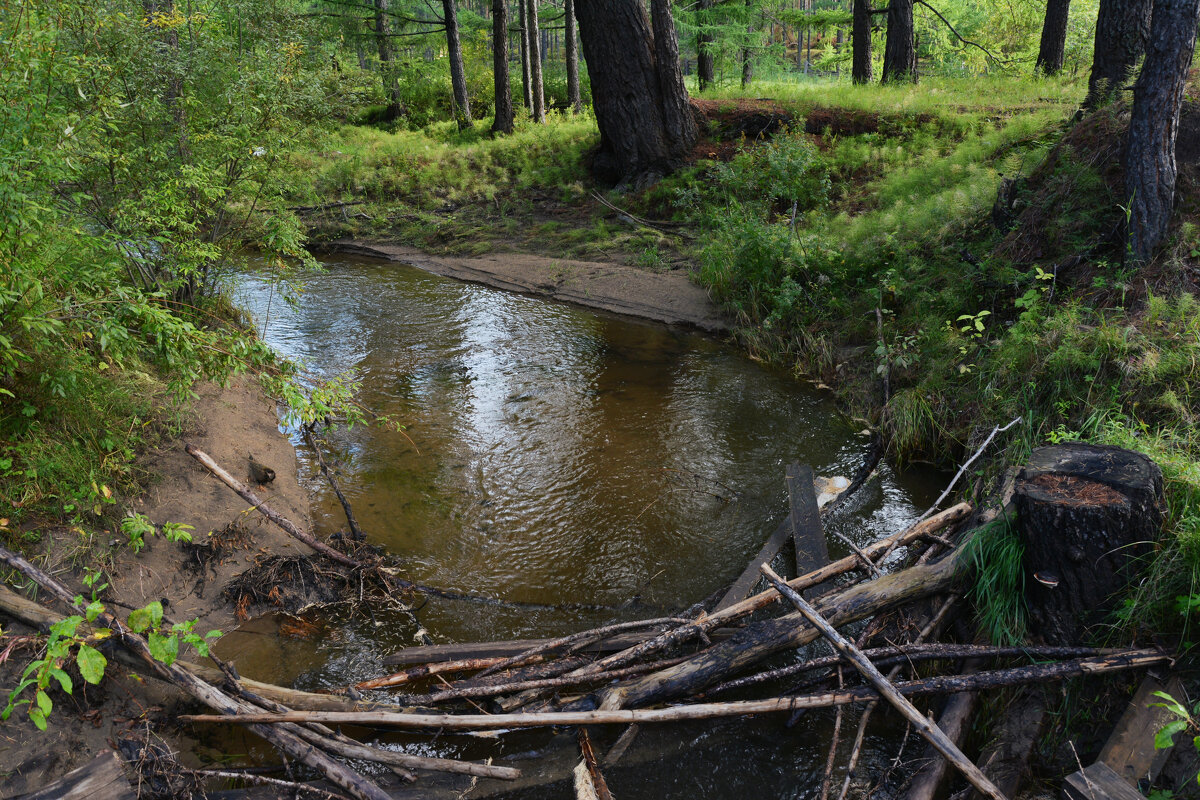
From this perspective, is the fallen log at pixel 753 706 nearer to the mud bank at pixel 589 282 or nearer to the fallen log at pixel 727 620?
the fallen log at pixel 727 620

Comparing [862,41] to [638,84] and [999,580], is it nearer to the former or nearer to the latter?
[638,84]

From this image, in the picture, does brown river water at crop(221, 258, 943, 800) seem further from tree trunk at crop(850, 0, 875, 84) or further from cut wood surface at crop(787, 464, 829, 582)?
tree trunk at crop(850, 0, 875, 84)

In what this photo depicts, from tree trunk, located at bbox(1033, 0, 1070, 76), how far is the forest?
374cm

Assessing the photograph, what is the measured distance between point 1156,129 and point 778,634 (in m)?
5.42

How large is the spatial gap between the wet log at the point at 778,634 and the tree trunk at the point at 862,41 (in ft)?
51.5

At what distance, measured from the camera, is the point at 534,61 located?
20625 mm

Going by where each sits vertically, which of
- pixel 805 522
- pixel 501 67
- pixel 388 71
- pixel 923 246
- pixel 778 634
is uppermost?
pixel 388 71

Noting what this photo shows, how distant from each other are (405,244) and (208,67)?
27.8 ft

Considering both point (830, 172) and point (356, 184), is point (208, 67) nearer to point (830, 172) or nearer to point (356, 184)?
point (830, 172)

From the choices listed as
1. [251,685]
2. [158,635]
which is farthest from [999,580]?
[158,635]

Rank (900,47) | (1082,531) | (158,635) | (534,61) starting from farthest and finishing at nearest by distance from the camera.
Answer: (534,61) → (900,47) → (1082,531) → (158,635)

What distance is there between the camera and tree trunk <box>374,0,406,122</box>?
23077 mm

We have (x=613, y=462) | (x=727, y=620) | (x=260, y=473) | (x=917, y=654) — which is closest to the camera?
(x=917, y=654)

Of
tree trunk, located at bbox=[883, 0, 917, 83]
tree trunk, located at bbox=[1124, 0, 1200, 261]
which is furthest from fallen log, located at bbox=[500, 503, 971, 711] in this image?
tree trunk, located at bbox=[883, 0, 917, 83]
